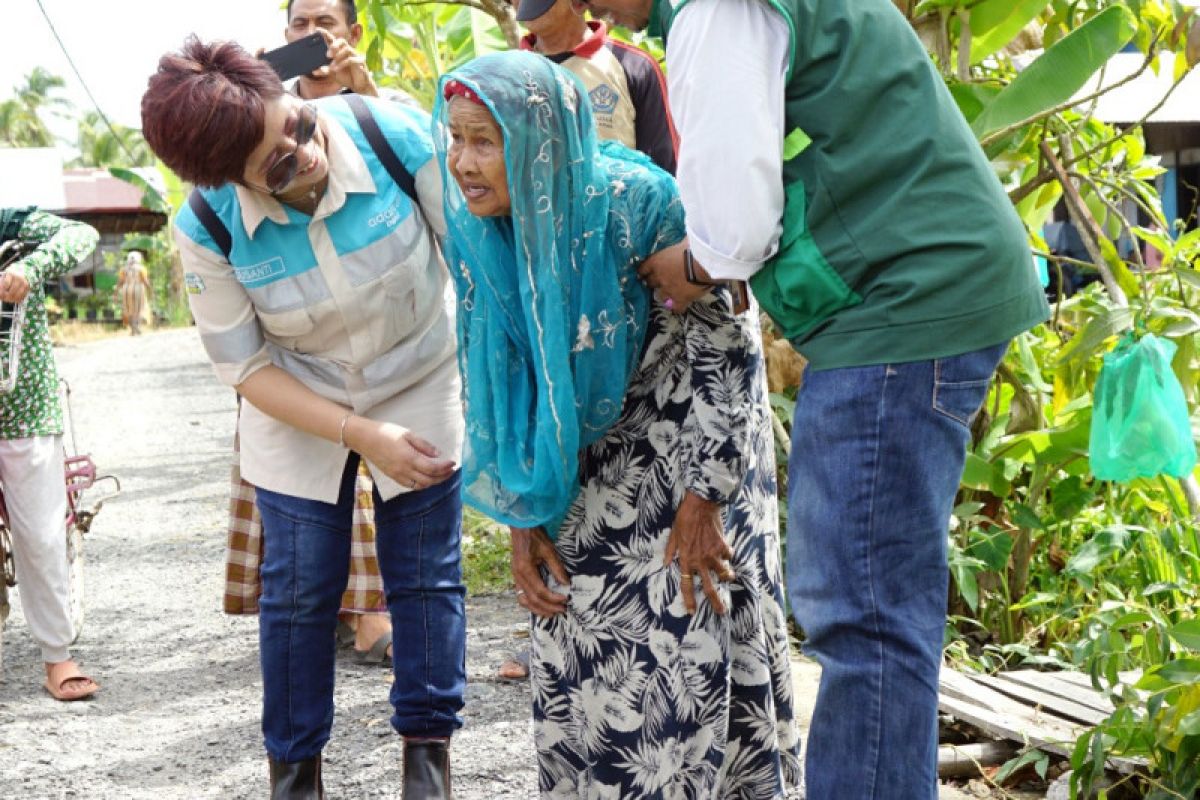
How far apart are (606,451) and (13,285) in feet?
9.45

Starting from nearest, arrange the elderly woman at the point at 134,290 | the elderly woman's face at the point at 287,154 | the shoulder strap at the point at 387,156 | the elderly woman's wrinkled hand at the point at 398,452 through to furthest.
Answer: the elderly woman's face at the point at 287,154 → the elderly woman's wrinkled hand at the point at 398,452 → the shoulder strap at the point at 387,156 → the elderly woman at the point at 134,290

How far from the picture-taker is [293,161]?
308 cm

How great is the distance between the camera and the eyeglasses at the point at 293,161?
306 centimetres

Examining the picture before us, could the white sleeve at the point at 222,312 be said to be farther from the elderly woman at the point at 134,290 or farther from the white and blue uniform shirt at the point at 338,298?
the elderly woman at the point at 134,290

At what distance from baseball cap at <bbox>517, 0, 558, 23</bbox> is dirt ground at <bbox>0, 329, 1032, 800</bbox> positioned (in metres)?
2.01

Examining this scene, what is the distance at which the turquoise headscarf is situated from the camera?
253 cm

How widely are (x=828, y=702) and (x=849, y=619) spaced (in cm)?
15

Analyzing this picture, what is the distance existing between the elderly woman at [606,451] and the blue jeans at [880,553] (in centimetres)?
32

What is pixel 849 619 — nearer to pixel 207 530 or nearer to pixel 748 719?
pixel 748 719

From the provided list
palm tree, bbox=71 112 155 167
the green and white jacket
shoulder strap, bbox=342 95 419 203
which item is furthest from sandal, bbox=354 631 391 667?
palm tree, bbox=71 112 155 167

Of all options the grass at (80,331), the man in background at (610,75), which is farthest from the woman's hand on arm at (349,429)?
the grass at (80,331)

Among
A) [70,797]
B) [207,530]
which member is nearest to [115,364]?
[207,530]

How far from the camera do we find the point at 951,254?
7.32 feet

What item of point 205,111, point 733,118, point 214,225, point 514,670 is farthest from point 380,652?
point 733,118
